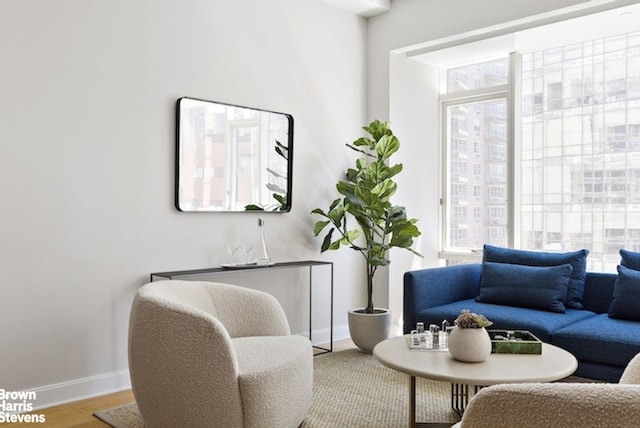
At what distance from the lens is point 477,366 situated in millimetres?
2410

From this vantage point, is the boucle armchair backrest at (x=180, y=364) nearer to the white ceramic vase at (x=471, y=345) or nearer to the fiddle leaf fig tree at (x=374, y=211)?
the white ceramic vase at (x=471, y=345)

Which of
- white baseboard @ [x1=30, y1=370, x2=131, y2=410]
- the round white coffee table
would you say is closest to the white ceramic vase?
the round white coffee table

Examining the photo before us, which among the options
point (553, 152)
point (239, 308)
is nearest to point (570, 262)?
point (553, 152)

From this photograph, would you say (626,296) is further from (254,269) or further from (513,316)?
(254,269)

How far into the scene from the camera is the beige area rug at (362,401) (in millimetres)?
2811

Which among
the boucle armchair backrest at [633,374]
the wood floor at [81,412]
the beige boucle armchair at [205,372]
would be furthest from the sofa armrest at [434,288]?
the boucle armchair backrest at [633,374]

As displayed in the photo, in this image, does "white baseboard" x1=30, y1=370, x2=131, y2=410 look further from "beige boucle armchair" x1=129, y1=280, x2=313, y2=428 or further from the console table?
"beige boucle armchair" x1=129, y1=280, x2=313, y2=428

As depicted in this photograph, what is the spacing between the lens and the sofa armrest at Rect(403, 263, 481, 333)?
3.77 metres

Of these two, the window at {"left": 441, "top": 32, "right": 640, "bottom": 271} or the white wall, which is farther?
the window at {"left": 441, "top": 32, "right": 640, "bottom": 271}

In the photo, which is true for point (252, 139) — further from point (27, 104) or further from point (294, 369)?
point (294, 369)

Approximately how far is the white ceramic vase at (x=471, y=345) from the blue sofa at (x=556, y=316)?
0.89m

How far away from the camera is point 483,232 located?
4.95 metres

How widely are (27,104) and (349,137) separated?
2545mm

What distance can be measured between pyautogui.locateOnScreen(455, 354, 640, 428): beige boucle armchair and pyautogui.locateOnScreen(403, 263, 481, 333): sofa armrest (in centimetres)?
260
